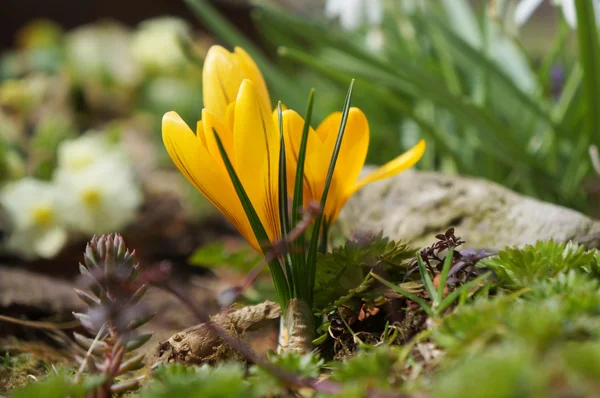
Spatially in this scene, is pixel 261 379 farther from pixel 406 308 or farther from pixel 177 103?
pixel 177 103

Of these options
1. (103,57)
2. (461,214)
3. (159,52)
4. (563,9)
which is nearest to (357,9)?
(563,9)

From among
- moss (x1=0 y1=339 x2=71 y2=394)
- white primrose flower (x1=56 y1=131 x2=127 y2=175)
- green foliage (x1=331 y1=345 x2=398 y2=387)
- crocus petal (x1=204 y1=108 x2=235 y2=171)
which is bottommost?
moss (x1=0 y1=339 x2=71 y2=394)

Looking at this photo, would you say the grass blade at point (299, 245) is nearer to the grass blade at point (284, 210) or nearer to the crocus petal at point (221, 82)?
the grass blade at point (284, 210)

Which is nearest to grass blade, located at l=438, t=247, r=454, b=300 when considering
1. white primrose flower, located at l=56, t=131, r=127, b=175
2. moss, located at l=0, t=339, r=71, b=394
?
moss, located at l=0, t=339, r=71, b=394

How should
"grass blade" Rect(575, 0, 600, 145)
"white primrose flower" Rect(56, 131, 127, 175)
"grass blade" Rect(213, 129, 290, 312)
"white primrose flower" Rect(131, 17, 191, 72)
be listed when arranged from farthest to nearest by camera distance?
"white primrose flower" Rect(131, 17, 191, 72) → "white primrose flower" Rect(56, 131, 127, 175) → "grass blade" Rect(575, 0, 600, 145) → "grass blade" Rect(213, 129, 290, 312)

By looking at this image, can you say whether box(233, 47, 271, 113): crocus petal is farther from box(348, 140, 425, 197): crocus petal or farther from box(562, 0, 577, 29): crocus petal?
box(562, 0, 577, 29): crocus petal

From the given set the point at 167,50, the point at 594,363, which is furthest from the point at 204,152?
the point at 167,50
